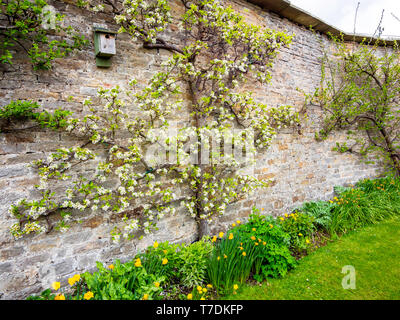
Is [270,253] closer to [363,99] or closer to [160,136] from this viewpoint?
[160,136]

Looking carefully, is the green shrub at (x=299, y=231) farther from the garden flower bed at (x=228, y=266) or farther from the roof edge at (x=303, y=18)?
the roof edge at (x=303, y=18)

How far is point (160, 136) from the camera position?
10.1ft

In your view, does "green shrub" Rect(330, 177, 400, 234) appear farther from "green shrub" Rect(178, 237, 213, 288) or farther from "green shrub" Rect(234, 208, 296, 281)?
"green shrub" Rect(178, 237, 213, 288)

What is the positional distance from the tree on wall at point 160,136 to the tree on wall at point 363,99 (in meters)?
2.66

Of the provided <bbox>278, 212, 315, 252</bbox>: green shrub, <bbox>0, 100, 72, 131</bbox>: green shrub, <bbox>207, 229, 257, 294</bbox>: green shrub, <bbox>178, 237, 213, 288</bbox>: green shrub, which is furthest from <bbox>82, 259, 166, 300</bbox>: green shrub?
<bbox>278, 212, 315, 252</bbox>: green shrub

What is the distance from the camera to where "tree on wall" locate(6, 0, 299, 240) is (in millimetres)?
2662

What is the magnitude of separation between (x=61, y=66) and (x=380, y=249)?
5627 millimetres

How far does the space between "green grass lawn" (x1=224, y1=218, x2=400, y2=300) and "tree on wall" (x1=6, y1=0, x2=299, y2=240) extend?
4.28ft

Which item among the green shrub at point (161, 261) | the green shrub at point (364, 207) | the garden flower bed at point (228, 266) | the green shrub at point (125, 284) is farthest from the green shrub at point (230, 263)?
the green shrub at point (364, 207)

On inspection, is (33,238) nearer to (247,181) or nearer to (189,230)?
(189,230)

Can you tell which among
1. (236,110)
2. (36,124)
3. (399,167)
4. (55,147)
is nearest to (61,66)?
(36,124)

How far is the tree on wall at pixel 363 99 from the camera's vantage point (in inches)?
229
